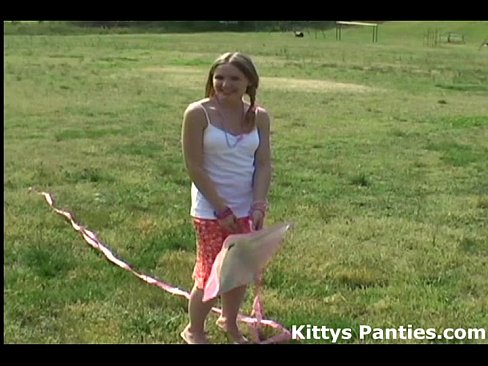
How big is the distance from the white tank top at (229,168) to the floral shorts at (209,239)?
4 cm

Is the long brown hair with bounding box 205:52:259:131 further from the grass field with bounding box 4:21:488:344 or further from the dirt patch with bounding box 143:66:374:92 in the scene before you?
the dirt patch with bounding box 143:66:374:92

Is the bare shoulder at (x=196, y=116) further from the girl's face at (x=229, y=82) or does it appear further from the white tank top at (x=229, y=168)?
the girl's face at (x=229, y=82)

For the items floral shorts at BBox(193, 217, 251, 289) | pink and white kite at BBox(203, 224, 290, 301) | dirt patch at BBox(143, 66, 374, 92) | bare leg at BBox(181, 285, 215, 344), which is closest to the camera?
pink and white kite at BBox(203, 224, 290, 301)

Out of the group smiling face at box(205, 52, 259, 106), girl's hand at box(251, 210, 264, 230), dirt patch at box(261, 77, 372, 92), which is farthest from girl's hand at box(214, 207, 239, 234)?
dirt patch at box(261, 77, 372, 92)

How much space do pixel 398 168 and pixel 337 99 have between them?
8.02m

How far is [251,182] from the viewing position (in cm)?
421

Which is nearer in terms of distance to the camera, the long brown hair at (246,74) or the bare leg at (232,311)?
the long brown hair at (246,74)

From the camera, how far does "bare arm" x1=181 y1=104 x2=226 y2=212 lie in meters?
4.05

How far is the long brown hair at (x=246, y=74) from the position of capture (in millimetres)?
4098

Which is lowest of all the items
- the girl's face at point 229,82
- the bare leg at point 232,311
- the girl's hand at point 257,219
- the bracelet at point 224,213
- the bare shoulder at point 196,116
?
the bare leg at point 232,311

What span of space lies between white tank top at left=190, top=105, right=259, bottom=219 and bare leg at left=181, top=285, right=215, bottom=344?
444 millimetres

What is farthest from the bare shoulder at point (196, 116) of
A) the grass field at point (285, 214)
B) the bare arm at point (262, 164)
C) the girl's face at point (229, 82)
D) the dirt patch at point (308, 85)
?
the dirt patch at point (308, 85)
